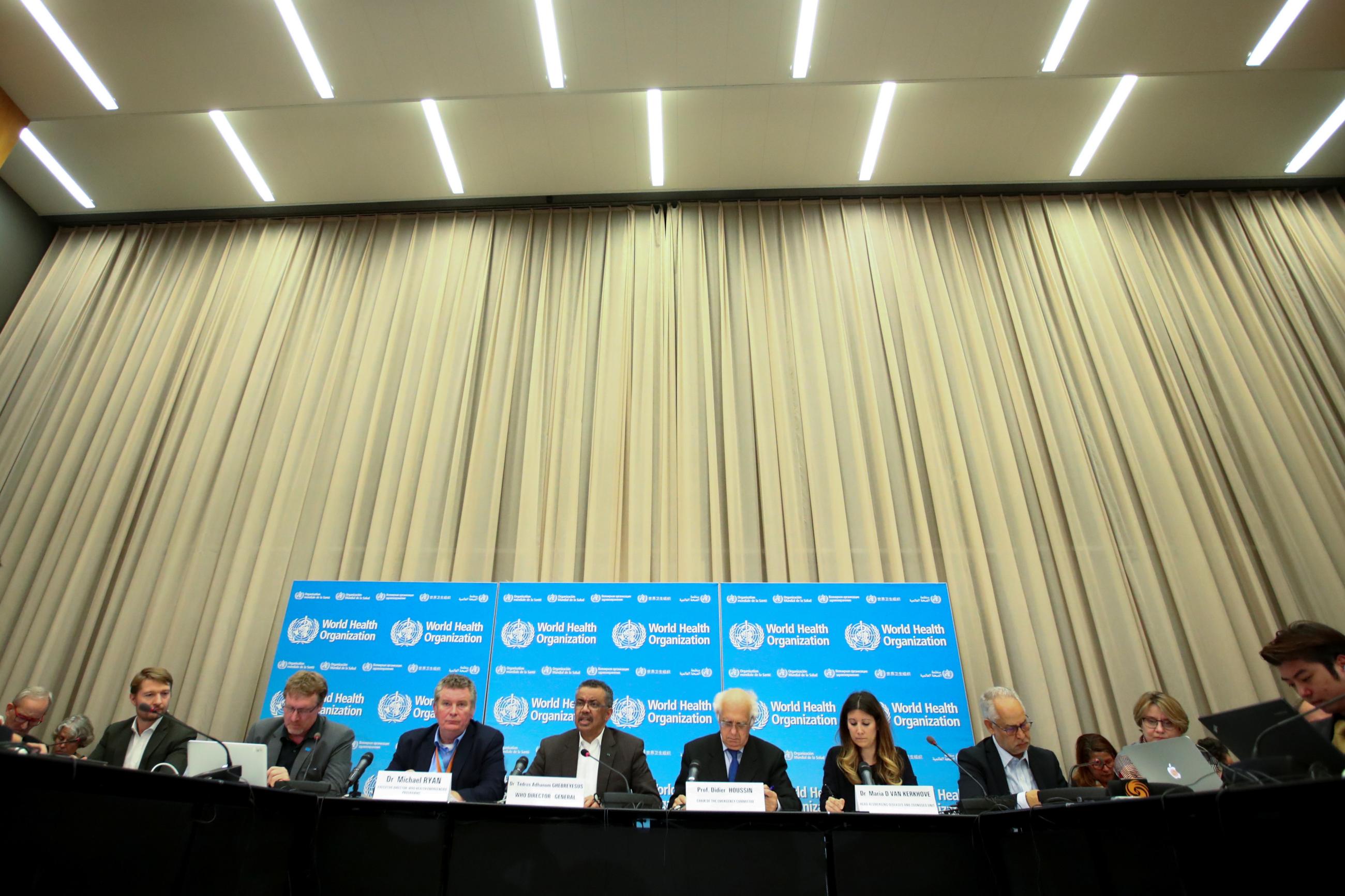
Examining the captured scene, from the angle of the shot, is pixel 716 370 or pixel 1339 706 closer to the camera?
pixel 1339 706

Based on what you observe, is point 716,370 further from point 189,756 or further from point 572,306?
point 189,756

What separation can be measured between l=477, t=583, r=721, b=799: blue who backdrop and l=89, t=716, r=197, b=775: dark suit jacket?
5.38ft

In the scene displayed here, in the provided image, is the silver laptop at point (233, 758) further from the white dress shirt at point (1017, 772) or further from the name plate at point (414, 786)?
the white dress shirt at point (1017, 772)

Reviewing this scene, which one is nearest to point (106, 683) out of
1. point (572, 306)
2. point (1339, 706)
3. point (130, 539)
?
point (130, 539)

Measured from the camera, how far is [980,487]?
19.2ft

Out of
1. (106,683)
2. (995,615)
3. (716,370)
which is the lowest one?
(106,683)

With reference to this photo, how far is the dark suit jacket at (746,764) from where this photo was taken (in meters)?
3.78

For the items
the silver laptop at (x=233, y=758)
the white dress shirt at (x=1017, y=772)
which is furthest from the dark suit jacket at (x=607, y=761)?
the white dress shirt at (x=1017, y=772)

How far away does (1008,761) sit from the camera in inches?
154

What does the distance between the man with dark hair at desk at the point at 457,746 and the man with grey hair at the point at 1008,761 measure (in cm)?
252

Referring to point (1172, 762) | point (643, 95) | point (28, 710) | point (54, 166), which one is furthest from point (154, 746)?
point (54, 166)

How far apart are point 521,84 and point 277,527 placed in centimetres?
425

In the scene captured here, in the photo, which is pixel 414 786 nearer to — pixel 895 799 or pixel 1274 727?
pixel 895 799

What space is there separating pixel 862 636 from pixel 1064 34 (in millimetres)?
4925
